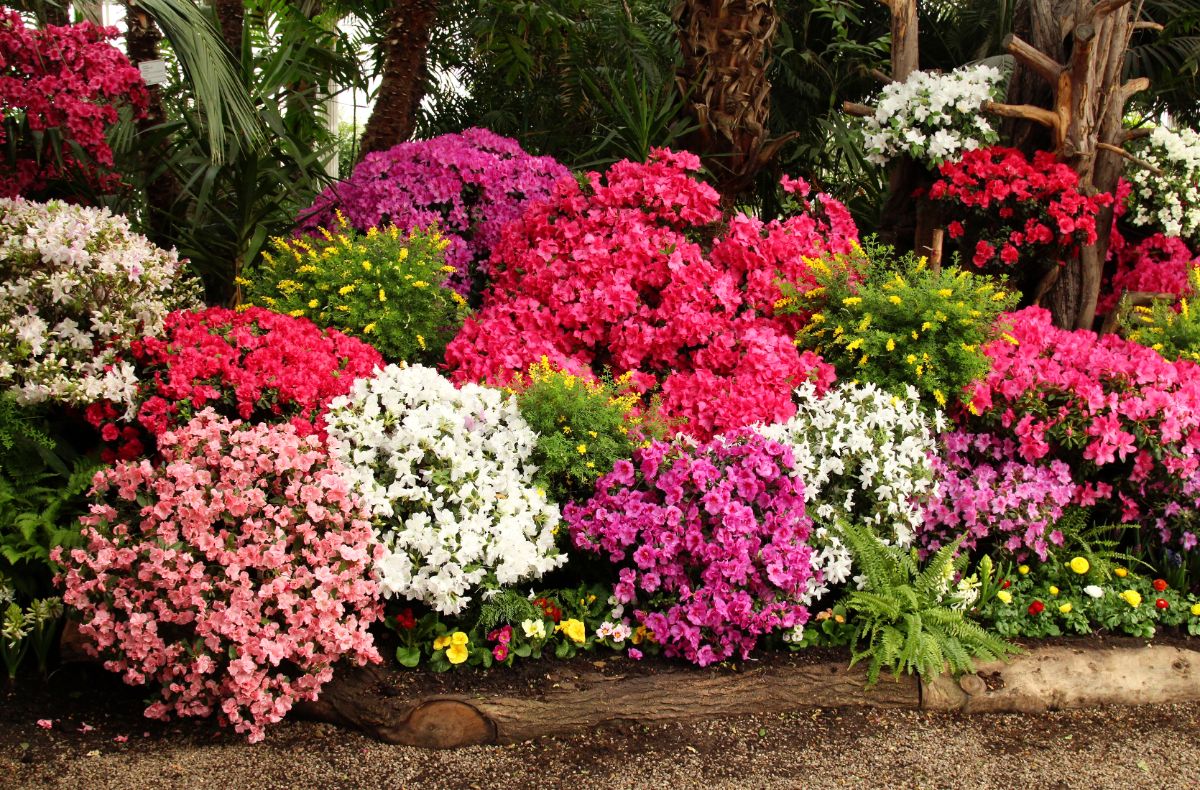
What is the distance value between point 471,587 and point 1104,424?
279cm

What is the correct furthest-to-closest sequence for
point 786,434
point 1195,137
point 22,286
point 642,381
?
point 1195,137, point 642,381, point 786,434, point 22,286

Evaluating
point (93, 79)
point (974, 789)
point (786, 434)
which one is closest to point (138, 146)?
point (93, 79)

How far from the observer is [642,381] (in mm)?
4766

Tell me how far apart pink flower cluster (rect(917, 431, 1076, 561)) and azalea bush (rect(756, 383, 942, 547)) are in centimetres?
16

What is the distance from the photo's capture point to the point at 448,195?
5.82 m

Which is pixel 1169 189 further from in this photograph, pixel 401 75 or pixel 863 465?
pixel 401 75

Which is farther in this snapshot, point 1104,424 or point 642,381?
point 642,381

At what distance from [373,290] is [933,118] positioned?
11.1ft

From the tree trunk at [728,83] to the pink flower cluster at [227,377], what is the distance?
9.68 feet

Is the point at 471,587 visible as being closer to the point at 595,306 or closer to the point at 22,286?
the point at 595,306

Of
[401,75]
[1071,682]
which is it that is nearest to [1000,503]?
[1071,682]

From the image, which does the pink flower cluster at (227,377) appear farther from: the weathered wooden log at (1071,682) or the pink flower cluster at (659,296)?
the weathered wooden log at (1071,682)

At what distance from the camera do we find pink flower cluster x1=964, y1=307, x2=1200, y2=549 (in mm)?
4441

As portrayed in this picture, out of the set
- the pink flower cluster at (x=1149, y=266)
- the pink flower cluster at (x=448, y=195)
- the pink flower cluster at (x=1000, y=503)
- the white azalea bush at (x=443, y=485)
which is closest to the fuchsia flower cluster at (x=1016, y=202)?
the pink flower cluster at (x=1149, y=266)
